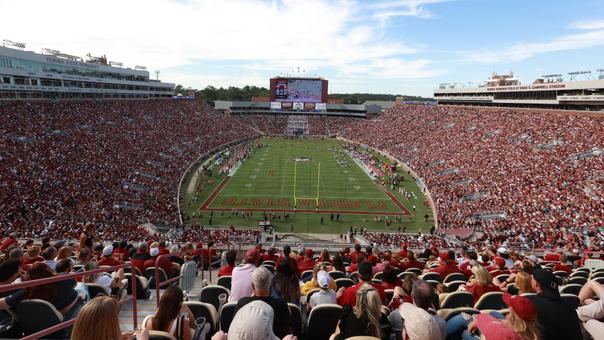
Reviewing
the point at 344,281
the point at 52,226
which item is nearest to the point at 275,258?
the point at 344,281

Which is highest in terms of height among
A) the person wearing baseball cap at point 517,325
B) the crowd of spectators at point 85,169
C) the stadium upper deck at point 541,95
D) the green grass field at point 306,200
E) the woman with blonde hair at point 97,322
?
the stadium upper deck at point 541,95

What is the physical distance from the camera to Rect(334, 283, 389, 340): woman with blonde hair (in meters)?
3.54

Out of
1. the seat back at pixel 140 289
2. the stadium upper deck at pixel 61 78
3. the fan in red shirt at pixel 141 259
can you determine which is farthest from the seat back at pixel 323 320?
the stadium upper deck at pixel 61 78

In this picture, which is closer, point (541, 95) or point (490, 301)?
point (490, 301)

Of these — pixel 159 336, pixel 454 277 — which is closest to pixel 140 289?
pixel 159 336

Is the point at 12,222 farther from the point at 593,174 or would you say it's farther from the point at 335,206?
the point at 593,174

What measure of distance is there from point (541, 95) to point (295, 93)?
5417 centimetres

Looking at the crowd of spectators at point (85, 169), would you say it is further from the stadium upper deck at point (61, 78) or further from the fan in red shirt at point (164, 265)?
the fan in red shirt at point (164, 265)

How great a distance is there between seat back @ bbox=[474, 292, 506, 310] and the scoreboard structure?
281 feet

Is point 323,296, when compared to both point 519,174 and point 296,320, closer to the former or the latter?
point 296,320

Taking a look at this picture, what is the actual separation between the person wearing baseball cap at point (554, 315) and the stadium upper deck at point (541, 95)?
45.7m

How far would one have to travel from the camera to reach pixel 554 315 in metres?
3.61

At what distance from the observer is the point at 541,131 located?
124 feet

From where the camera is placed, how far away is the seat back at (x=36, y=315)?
3.98 metres
